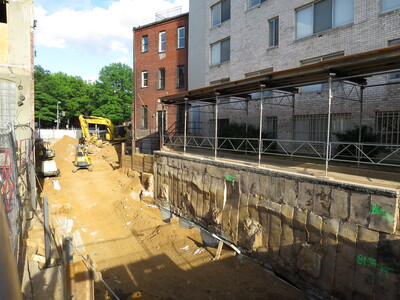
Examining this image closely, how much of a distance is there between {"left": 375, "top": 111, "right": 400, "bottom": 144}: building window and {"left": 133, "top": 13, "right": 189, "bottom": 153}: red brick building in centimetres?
1583

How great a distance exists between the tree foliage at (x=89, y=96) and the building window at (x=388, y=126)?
4106cm

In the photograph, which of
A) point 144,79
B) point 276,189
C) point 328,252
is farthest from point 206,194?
point 144,79

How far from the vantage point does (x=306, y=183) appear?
8914mm

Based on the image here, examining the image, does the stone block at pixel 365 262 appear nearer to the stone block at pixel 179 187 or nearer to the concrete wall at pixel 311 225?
the concrete wall at pixel 311 225

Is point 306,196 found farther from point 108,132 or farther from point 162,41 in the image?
point 108,132

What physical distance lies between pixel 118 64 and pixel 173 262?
47.1 m

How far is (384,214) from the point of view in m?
6.98

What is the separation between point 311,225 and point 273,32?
13.4 m

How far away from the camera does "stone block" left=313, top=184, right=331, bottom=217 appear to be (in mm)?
8250

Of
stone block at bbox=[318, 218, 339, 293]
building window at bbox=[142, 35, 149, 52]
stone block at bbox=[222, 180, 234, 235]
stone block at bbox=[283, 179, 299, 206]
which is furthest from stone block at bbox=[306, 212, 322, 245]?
building window at bbox=[142, 35, 149, 52]

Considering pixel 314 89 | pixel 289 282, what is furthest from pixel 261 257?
pixel 314 89

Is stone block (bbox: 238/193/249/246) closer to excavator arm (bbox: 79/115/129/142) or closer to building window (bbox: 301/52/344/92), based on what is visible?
building window (bbox: 301/52/344/92)

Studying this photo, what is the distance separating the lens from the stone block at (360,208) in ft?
24.1

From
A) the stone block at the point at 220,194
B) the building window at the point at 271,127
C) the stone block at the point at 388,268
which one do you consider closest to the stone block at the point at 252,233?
the stone block at the point at 220,194
